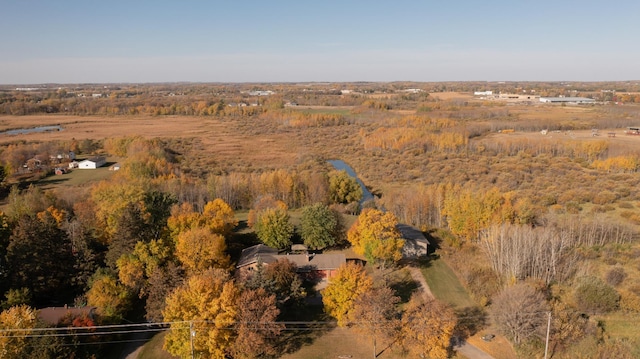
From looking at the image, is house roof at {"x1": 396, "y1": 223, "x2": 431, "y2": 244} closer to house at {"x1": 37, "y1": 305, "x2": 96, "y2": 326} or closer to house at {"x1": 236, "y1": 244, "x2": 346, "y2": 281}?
house at {"x1": 236, "y1": 244, "x2": 346, "y2": 281}

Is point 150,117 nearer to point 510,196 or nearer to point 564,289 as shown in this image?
point 510,196

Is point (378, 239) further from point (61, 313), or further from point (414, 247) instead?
point (61, 313)

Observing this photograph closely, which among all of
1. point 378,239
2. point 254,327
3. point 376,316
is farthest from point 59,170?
point 376,316

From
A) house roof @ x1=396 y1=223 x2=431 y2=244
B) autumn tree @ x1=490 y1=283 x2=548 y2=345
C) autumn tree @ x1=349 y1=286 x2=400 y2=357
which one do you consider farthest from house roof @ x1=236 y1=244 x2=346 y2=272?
autumn tree @ x1=490 y1=283 x2=548 y2=345

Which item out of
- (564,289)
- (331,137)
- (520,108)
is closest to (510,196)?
(564,289)

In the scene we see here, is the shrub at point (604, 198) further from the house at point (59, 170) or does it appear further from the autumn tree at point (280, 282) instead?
the house at point (59, 170)

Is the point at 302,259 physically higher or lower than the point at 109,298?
higher
